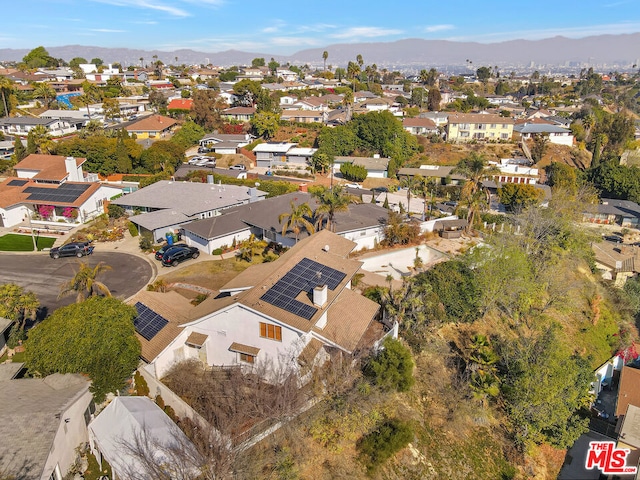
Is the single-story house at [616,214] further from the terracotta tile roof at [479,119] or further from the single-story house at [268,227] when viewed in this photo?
the single-story house at [268,227]

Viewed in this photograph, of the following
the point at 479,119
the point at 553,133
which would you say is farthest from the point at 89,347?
the point at 553,133

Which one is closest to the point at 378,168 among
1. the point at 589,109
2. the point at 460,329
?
the point at 460,329

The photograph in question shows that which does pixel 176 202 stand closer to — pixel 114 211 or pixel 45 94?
pixel 114 211

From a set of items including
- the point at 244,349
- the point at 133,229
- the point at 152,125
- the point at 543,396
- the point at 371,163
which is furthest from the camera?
the point at 152,125

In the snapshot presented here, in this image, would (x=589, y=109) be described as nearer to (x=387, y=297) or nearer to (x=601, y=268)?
(x=601, y=268)

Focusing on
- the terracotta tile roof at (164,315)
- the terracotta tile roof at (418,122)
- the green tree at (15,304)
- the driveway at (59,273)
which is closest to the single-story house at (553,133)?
the terracotta tile roof at (418,122)

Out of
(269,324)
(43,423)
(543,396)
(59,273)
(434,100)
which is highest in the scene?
(434,100)
